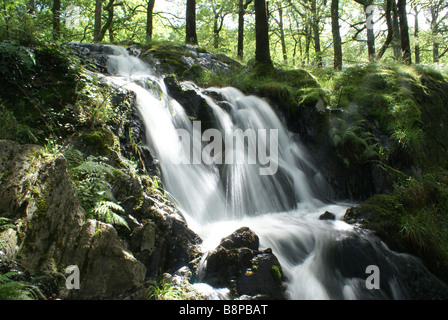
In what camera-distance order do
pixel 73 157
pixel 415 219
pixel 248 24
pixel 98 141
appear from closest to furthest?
pixel 73 157 < pixel 98 141 < pixel 415 219 < pixel 248 24

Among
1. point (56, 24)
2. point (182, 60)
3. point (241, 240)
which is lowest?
point (241, 240)

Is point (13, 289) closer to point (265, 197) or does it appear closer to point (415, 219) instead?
point (265, 197)

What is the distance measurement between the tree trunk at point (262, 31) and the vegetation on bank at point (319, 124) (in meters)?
0.56

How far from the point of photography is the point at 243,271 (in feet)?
11.0

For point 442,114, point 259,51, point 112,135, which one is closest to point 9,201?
point 112,135

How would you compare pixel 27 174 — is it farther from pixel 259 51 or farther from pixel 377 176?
pixel 259 51

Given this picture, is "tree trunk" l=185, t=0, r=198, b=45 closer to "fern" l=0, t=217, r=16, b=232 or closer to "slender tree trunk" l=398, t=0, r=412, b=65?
"slender tree trunk" l=398, t=0, r=412, b=65

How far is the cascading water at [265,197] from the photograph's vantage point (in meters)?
3.99

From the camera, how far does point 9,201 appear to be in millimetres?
2486

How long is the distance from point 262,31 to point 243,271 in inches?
345

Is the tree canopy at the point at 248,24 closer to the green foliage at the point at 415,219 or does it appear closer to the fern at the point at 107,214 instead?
the fern at the point at 107,214

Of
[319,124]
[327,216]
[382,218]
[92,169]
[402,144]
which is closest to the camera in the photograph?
[92,169]
